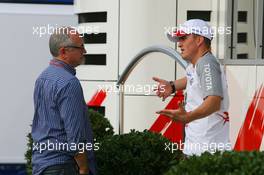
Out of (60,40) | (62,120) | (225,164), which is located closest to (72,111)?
(62,120)

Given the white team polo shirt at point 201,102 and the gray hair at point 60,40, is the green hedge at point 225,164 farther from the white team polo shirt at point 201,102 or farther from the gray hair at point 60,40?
the gray hair at point 60,40

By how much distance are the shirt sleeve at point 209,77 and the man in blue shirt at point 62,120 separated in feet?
2.14

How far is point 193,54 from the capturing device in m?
4.50

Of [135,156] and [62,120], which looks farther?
[135,156]

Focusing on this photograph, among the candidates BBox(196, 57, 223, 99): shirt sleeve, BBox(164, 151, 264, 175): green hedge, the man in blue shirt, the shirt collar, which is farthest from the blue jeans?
BBox(164, 151, 264, 175): green hedge

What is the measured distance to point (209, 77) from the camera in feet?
14.2

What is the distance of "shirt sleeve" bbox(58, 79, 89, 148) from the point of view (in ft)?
14.3

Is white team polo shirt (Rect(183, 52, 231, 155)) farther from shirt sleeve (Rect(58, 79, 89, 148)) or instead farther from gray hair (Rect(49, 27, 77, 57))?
gray hair (Rect(49, 27, 77, 57))

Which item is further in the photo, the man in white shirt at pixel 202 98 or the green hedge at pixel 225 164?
the man in white shirt at pixel 202 98

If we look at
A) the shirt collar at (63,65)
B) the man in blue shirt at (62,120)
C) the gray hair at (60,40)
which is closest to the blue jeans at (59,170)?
the man in blue shirt at (62,120)

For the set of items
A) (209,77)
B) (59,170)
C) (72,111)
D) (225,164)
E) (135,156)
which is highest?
(209,77)

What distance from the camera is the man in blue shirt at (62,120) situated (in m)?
4.37

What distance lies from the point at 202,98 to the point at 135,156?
1207 millimetres

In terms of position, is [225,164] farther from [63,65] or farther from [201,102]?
[63,65]
